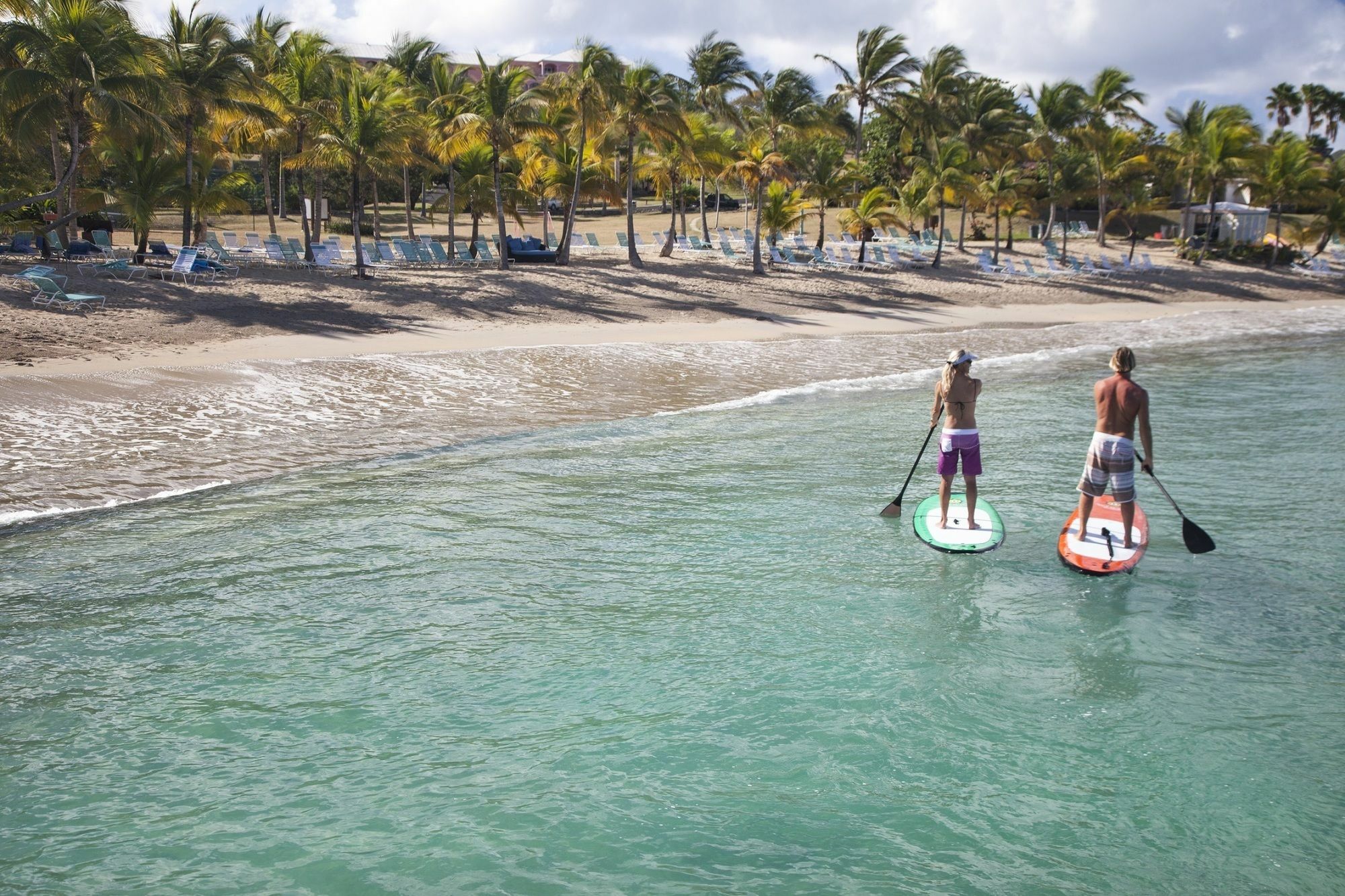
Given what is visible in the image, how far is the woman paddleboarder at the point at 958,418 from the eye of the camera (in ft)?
25.9

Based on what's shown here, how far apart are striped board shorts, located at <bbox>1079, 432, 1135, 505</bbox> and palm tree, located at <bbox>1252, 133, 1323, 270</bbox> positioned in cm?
4420

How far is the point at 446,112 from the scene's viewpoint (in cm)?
2977

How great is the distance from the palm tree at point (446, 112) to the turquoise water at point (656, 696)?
19.0 metres

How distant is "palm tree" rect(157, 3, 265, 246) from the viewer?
79.7 feet

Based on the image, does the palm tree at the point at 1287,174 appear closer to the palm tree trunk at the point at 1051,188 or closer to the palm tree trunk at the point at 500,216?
the palm tree trunk at the point at 1051,188

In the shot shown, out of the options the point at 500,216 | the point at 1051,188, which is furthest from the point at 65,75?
the point at 1051,188

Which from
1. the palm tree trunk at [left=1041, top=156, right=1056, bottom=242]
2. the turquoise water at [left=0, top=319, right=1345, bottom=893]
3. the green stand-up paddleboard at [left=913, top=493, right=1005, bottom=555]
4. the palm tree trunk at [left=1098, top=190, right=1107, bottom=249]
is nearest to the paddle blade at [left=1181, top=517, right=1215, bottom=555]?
the turquoise water at [left=0, top=319, right=1345, bottom=893]

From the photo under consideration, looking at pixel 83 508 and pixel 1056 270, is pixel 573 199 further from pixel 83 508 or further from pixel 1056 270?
pixel 83 508

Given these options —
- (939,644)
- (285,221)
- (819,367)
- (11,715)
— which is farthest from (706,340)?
(285,221)

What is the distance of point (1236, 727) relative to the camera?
19.9ft

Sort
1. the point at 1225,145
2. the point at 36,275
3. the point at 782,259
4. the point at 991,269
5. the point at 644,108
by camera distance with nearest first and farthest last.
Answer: the point at 36,275, the point at 644,108, the point at 782,259, the point at 991,269, the point at 1225,145

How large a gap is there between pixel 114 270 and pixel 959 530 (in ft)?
66.1

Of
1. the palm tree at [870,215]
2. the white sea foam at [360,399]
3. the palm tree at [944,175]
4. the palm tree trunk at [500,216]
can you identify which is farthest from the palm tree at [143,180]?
the palm tree at [944,175]

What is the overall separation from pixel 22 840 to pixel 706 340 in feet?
59.2
